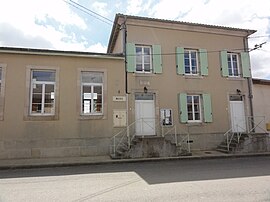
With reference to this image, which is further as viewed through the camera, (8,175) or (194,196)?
(8,175)

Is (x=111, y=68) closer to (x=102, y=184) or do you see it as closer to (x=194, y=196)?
(x=102, y=184)

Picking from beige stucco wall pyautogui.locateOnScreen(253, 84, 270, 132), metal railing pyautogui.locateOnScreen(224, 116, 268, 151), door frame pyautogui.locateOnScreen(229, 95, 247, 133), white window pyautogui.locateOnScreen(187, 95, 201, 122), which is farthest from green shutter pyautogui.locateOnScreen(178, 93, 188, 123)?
beige stucco wall pyautogui.locateOnScreen(253, 84, 270, 132)

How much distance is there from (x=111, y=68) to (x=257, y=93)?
30.0 ft

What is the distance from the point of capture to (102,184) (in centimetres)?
607

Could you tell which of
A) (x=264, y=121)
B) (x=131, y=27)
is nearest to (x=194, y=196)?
(x=131, y=27)

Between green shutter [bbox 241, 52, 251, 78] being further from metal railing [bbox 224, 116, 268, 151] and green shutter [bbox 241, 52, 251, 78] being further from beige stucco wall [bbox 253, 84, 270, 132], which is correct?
metal railing [bbox 224, 116, 268, 151]

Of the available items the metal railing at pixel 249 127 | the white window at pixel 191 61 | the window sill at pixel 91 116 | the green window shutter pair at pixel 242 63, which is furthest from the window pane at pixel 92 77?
the metal railing at pixel 249 127

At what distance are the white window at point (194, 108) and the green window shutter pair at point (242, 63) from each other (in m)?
2.34

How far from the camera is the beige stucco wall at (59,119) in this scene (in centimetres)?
1071

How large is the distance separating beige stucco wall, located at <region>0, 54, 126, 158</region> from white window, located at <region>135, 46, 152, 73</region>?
5.38 ft

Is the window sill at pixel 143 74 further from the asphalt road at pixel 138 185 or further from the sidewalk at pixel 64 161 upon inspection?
the asphalt road at pixel 138 185

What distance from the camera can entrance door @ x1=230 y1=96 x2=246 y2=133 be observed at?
13719 mm

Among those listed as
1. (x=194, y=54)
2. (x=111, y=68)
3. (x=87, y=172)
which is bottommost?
(x=87, y=172)

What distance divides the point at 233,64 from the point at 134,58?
6.39 metres
